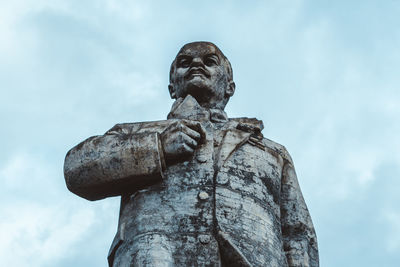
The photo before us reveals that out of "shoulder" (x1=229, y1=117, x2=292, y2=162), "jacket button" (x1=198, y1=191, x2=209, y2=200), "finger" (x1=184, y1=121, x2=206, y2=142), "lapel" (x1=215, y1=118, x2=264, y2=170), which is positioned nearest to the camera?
"jacket button" (x1=198, y1=191, x2=209, y2=200)

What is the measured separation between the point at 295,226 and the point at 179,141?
1904 mm

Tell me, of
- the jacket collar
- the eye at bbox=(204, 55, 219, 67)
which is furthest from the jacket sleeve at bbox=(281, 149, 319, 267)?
the eye at bbox=(204, 55, 219, 67)

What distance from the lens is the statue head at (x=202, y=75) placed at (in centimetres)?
1193

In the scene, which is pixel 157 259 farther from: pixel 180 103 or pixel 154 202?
pixel 180 103

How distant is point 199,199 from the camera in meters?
9.80

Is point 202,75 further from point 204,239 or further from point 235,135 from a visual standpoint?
point 204,239

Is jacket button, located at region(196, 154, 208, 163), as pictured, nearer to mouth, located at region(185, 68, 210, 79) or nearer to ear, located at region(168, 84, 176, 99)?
mouth, located at region(185, 68, 210, 79)

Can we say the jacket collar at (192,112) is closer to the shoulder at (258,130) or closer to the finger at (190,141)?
the shoulder at (258,130)

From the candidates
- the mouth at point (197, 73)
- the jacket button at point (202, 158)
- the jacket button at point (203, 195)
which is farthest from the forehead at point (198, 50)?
the jacket button at point (203, 195)

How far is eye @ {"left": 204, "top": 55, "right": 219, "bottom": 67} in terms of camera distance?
1219 centimetres

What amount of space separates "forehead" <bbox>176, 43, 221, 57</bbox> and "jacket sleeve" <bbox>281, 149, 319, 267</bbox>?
A: 6.45 ft

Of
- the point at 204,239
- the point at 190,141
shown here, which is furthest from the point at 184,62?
the point at 204,239

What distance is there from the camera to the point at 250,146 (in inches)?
427

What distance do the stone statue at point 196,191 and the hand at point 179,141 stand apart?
1 cm
